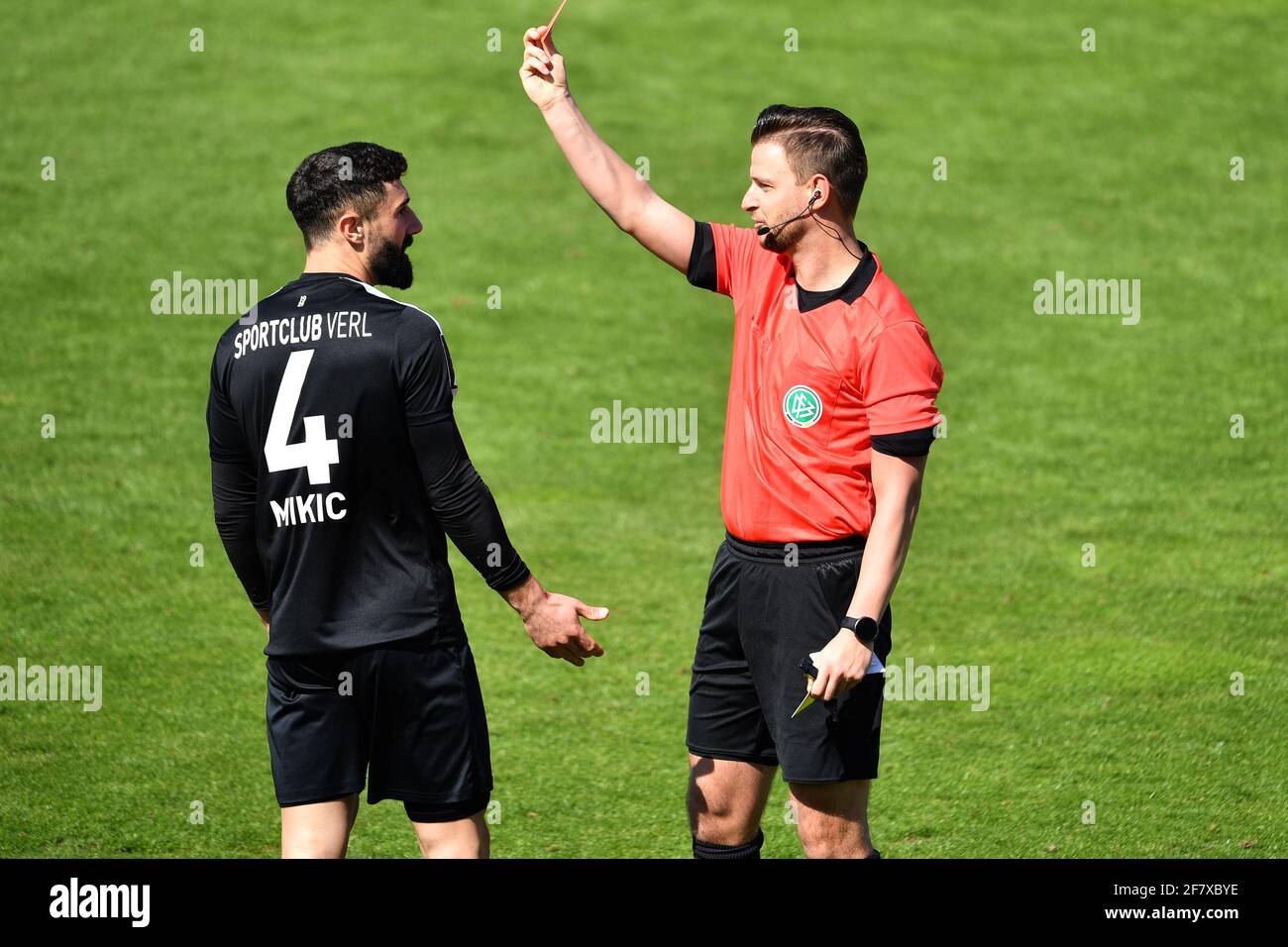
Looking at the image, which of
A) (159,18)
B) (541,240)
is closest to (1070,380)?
(541,240)

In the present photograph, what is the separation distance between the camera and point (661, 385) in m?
12.2

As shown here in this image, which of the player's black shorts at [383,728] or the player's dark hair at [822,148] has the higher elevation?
the player's dark hair at [822,148]

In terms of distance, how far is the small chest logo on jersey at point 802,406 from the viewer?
4.53 meters

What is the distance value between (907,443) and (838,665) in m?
0.67

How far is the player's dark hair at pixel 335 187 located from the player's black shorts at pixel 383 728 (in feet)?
4.15

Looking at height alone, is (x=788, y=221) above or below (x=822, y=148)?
below
